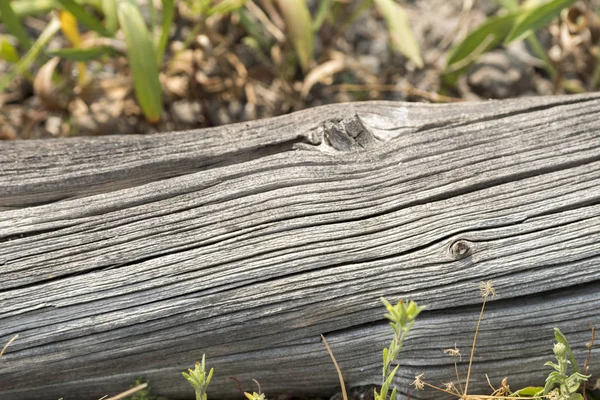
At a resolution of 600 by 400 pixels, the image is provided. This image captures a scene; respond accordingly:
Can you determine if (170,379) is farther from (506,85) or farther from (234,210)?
(506,85)

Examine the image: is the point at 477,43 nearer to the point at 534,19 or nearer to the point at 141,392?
the point at 534,19

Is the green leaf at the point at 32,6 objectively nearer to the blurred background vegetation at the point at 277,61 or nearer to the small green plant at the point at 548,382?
the blurred background vegetation at the point at 277,61

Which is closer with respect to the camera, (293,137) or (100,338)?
(100,338)

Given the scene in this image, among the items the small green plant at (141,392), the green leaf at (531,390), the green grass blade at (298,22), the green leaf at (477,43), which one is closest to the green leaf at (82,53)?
the green grass blade at (298,22)

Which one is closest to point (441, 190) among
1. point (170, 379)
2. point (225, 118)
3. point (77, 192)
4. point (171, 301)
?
point (171, 301)

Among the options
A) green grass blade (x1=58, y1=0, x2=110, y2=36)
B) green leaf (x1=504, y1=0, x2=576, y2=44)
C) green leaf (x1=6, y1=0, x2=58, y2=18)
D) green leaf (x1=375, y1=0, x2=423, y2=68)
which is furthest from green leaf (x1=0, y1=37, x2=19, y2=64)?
green leaf (x1=504, y1=0, x2=576, y2=44)

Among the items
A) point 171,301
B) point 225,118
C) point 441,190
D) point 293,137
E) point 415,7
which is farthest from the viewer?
point 415,7

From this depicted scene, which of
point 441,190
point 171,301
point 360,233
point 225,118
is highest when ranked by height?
point 225,118
